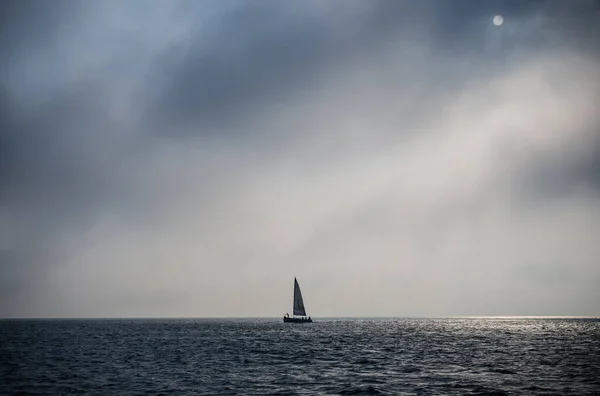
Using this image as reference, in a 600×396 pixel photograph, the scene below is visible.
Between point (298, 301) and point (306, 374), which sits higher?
point (298, 301)

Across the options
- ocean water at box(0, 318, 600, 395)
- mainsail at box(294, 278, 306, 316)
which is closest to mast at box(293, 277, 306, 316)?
mainsail at box(294, 278, 306, 316)

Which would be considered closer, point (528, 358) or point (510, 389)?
point (510, 389)

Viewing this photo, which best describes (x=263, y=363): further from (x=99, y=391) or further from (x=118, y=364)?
(x=99, y=391)

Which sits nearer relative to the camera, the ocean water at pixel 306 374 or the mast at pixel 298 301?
the ocean water at pixel 306 374

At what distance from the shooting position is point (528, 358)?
6369 cm

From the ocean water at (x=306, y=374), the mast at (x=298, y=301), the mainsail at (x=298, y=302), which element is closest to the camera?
the ocean water at (x=306, y=374)

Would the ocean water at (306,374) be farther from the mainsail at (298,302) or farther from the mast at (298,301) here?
the mainsail at (298,302)

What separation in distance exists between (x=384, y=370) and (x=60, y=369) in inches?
1335

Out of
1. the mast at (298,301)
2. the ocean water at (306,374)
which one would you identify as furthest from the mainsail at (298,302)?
the ocean water at (306,374)

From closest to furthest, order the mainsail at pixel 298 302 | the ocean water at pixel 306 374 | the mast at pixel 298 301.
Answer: the ocean water at pixel 306 374 < the mast at pixel 298 301 < the mainsail at pixel 298 302

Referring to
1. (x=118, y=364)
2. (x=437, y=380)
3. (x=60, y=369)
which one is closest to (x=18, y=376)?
(x=60, y=369)

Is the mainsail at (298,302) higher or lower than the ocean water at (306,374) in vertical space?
higher

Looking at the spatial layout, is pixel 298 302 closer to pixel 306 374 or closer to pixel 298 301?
pixel 298 301

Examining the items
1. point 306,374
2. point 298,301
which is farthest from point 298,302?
point 306,374
